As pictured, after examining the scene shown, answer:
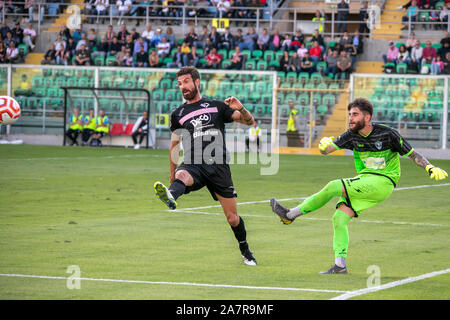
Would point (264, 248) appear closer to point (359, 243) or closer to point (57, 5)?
point (359, 243)

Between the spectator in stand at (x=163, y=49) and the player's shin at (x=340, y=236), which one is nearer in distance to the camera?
the player's shin at (x=340, y=236)

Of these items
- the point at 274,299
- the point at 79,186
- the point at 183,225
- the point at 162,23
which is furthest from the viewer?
A: the point at 162,23

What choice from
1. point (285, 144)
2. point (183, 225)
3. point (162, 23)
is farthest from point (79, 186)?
point (162, 23)

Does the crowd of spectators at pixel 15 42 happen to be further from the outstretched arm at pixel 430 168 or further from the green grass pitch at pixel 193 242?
the outstretched arm at pixel 430 168

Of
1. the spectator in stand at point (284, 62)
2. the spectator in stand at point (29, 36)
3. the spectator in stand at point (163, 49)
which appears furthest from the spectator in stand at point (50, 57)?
the spectator in stand at point (284, 62)

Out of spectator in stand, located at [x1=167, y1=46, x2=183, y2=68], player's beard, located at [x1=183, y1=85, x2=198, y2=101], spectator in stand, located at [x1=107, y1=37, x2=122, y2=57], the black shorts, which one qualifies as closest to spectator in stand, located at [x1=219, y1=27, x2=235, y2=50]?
spectator in stand, located at [x1=167, y1=46, x2=183, y2=68]

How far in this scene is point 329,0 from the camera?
39875mm

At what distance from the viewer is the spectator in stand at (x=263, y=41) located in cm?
3619

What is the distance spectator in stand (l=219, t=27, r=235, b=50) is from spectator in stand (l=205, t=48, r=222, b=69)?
0.79 metres

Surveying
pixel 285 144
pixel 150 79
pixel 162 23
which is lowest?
pixel 285 144

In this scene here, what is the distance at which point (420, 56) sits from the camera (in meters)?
34.5

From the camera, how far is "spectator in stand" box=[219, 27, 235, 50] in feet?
119

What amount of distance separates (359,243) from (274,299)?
165 inches

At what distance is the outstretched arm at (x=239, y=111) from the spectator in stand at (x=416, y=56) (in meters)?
26.2
